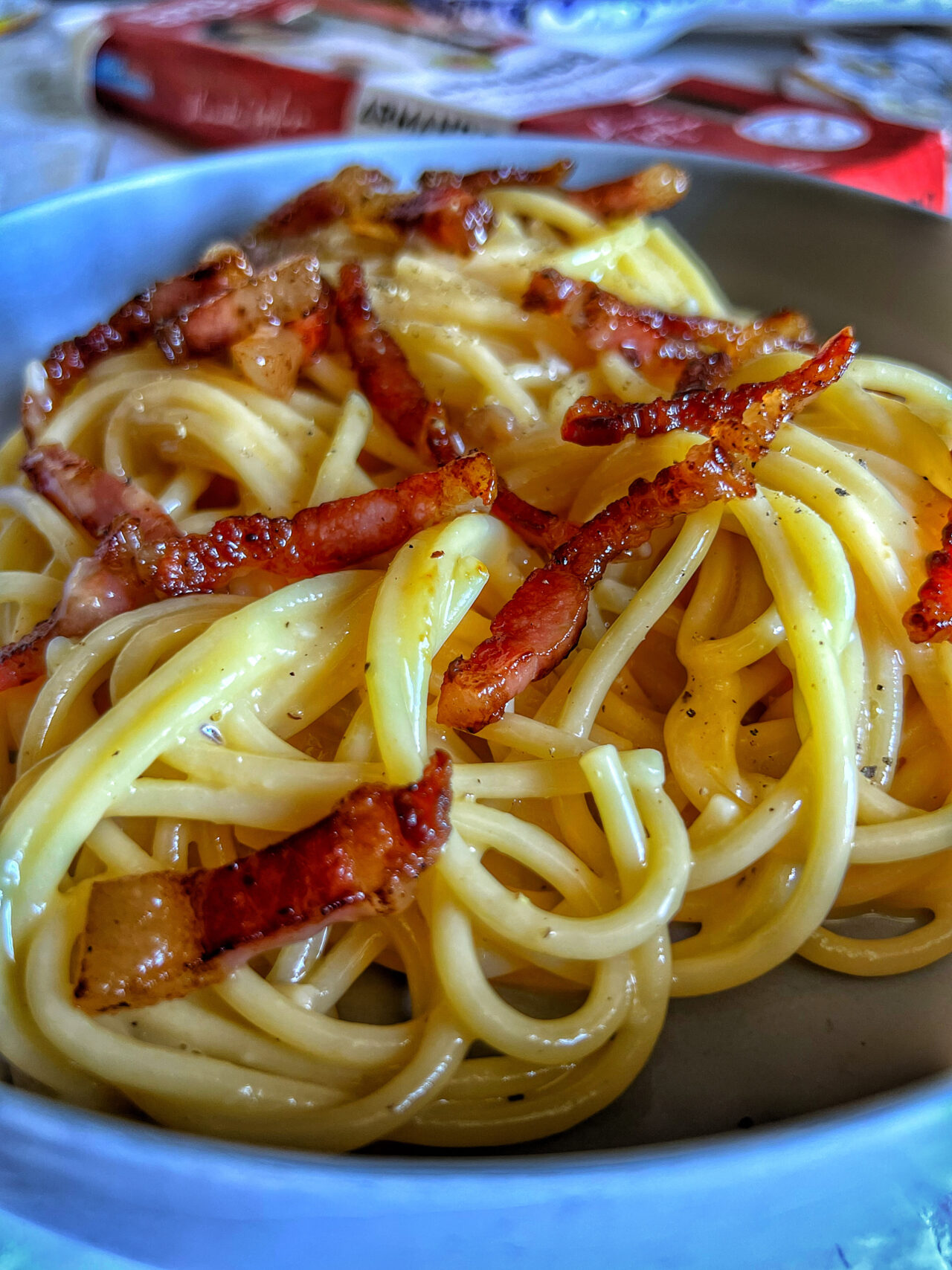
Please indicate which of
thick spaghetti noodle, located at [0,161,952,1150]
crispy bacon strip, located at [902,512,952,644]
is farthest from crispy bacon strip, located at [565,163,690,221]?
crispy bacon strip, located at [902,512,952,644]

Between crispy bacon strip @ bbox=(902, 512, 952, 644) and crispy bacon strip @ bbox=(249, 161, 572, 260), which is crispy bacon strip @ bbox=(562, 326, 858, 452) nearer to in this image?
crispy bacon strip @ bbox=(902, 512, 952, 644)

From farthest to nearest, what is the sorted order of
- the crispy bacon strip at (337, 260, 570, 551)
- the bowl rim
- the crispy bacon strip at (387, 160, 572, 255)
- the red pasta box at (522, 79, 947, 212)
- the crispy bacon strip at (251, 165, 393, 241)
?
the red pasta box at (522, 79, 947, 212)
the bowl rim
the crispy bacon strip at (251, 165, 393, 241)
the crispy bacon strip at (387, 160, 572, 255)
the crispy bacon strip at (337, 260, 570, 551)

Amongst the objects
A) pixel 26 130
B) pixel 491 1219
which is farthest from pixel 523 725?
pixel 26 130

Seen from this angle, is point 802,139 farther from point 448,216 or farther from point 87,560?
point 87,560

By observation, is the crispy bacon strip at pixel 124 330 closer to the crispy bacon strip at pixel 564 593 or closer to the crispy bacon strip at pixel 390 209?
the crispy bacon strip at pixel 390 209

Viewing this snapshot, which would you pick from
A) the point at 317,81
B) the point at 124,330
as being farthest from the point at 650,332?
the point at 317,81

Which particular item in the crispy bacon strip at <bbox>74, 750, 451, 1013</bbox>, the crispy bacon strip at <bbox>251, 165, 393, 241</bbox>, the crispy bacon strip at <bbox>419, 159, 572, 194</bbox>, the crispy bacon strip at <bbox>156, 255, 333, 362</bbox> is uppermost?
the crispy bacon strip at <bbox>419, 159, 572, 194</bbox>
